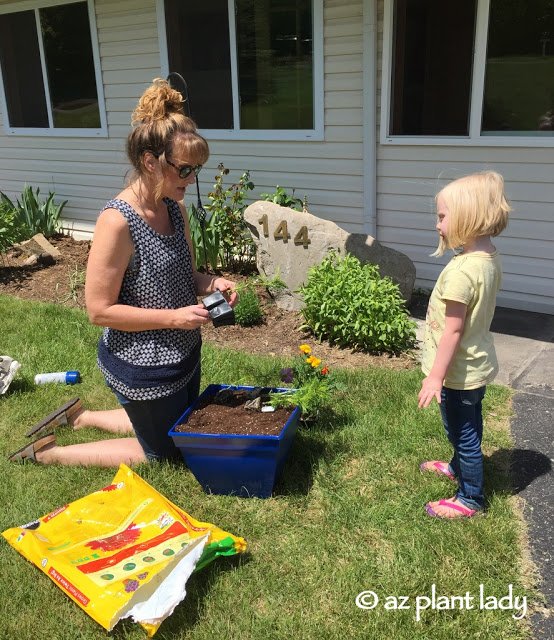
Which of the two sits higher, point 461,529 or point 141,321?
point 141,321

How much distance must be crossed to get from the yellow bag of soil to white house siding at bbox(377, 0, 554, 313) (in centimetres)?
385

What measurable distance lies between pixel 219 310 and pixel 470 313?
3.23ft

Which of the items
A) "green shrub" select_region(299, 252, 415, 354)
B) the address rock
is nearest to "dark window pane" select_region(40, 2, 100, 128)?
the address rock

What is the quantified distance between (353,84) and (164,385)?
3.96 metres

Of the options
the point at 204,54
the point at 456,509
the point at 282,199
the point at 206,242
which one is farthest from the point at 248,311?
the point at 204,54

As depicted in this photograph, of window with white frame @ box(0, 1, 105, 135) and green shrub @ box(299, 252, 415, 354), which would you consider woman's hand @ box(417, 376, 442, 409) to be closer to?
green shrub @ box(299, 252, 415, 354)

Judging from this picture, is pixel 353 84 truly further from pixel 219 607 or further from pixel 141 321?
pixel 219 607

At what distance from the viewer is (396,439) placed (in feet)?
10.5

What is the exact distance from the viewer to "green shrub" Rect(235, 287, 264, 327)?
195 inches

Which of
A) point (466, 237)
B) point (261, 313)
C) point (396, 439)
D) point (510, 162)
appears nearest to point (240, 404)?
point (396, 439)

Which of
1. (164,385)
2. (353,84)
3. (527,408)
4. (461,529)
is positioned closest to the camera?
(461,529)

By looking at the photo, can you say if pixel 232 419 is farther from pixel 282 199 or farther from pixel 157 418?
pixel 282 199

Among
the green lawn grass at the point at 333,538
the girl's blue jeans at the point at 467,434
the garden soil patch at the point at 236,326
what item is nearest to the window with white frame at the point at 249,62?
the garden soil patch at the point at 236,326

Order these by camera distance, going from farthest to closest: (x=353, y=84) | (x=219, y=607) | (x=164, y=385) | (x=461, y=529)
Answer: (x=353, y=84) < (x=164, y=385) < (x=461, y=529) < (x=219, y=607)
